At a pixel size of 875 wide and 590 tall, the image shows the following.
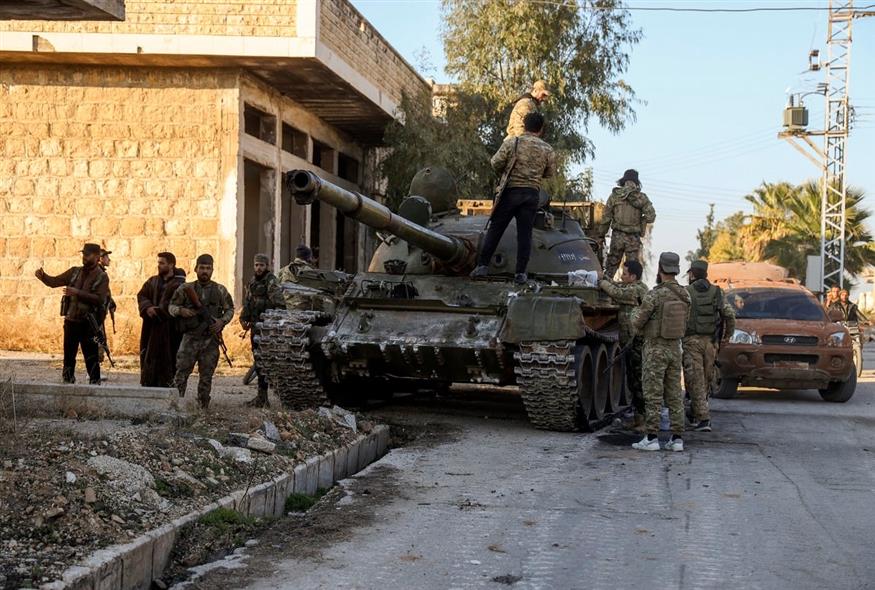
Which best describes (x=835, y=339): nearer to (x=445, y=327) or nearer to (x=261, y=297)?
(x=445, y=327)

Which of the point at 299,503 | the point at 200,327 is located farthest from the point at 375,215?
the point at 299,503

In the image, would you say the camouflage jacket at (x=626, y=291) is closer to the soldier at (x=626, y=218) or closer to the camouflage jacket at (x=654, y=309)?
the camouflage jacket at (x=654, y=309)

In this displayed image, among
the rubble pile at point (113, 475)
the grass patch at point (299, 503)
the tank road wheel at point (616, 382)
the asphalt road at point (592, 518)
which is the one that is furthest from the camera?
the tank road wheel at point (616, 382)

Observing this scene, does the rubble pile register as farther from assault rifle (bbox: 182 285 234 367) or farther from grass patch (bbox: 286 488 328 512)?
assault rifle (bbox: 182 285 234 367)

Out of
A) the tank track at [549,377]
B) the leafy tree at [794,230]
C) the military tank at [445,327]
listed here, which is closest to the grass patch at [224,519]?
the military tank at [445,327]

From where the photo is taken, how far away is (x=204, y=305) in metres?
9.73

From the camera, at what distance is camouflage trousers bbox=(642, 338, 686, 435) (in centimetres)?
902

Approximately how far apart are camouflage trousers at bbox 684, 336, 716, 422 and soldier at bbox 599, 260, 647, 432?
1.58 ft

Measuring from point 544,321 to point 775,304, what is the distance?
6933 millimetres

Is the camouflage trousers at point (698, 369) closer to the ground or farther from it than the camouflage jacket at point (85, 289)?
closer to the ground

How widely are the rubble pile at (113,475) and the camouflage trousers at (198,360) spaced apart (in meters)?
1.63

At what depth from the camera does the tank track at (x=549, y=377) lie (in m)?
9.15

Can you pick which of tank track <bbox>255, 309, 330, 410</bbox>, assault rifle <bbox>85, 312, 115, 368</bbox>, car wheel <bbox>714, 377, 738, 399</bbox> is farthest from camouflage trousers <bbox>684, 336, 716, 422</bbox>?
assault rifle <bbox>85, 312, 115, 368</bbox>

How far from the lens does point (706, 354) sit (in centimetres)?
1052
